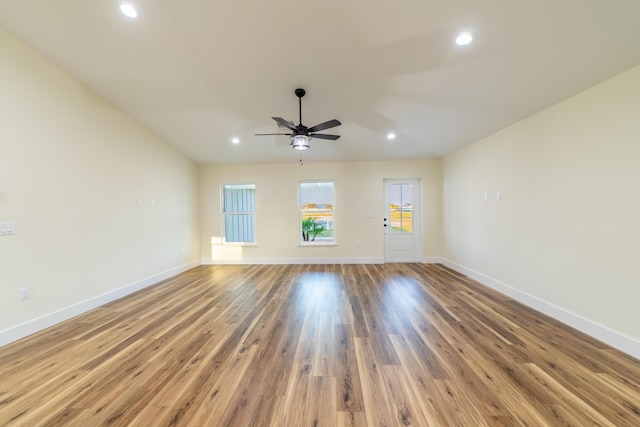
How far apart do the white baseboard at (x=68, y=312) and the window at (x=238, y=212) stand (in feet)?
6.51

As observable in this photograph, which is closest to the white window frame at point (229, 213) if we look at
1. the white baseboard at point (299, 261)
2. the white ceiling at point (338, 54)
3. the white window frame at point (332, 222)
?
the white baseboard at point (299, 261)

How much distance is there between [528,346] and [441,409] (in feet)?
4.49

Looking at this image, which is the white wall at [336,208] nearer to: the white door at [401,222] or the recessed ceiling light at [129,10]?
the white door at [401,222]

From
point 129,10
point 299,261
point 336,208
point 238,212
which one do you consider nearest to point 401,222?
point 336,208

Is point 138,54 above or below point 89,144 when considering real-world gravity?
above

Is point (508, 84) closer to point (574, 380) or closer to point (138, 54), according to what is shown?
point (574, 380)

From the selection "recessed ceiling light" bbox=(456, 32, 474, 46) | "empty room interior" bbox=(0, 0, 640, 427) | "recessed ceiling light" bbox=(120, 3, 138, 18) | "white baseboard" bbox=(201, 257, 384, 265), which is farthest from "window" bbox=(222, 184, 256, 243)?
"recessed ceiling light" bbox=(456, 32, 474, 46)

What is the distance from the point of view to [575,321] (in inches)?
104

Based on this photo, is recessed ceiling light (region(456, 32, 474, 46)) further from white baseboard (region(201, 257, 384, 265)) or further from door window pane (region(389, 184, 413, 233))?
white baseboard (region(201, 257, 384, 265))

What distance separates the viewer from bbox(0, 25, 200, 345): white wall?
2.54 metres

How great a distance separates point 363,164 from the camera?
6.05m

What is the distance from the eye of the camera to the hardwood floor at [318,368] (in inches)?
60.2

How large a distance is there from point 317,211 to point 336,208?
0.51m

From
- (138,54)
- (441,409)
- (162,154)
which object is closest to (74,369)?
(441,409)
